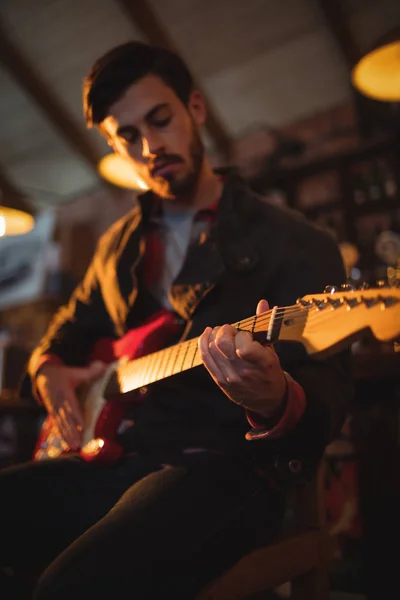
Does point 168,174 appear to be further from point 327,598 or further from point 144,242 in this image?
point 327,598

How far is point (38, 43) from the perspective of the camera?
3.91 m

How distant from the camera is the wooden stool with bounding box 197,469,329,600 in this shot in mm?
916

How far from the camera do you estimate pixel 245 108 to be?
13.9 ft

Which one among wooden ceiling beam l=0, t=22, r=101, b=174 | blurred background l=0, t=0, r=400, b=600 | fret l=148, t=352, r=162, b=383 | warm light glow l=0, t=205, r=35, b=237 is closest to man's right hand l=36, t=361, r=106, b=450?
fret l=148, t=352, r=162, b=383

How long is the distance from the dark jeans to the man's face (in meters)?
0.75

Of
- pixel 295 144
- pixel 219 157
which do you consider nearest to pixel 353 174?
pixel 295 144

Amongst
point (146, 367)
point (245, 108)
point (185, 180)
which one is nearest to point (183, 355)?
point (146, 367)

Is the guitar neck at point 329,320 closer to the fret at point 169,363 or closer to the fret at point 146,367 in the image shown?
the fret at point 169,363

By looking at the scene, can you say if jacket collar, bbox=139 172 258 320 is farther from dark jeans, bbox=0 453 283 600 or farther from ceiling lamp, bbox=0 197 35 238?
ceiling lamp, bbox=0 197 35 238

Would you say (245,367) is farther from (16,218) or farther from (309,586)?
(16,218)

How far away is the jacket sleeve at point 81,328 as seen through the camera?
1.55 meters

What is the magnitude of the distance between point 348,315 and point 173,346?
0.42 m

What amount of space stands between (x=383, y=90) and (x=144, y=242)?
62.8 inches

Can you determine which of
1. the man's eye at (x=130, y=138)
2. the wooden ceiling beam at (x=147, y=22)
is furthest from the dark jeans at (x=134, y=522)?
the wooden ceiling beam at (x=147, y=22)
